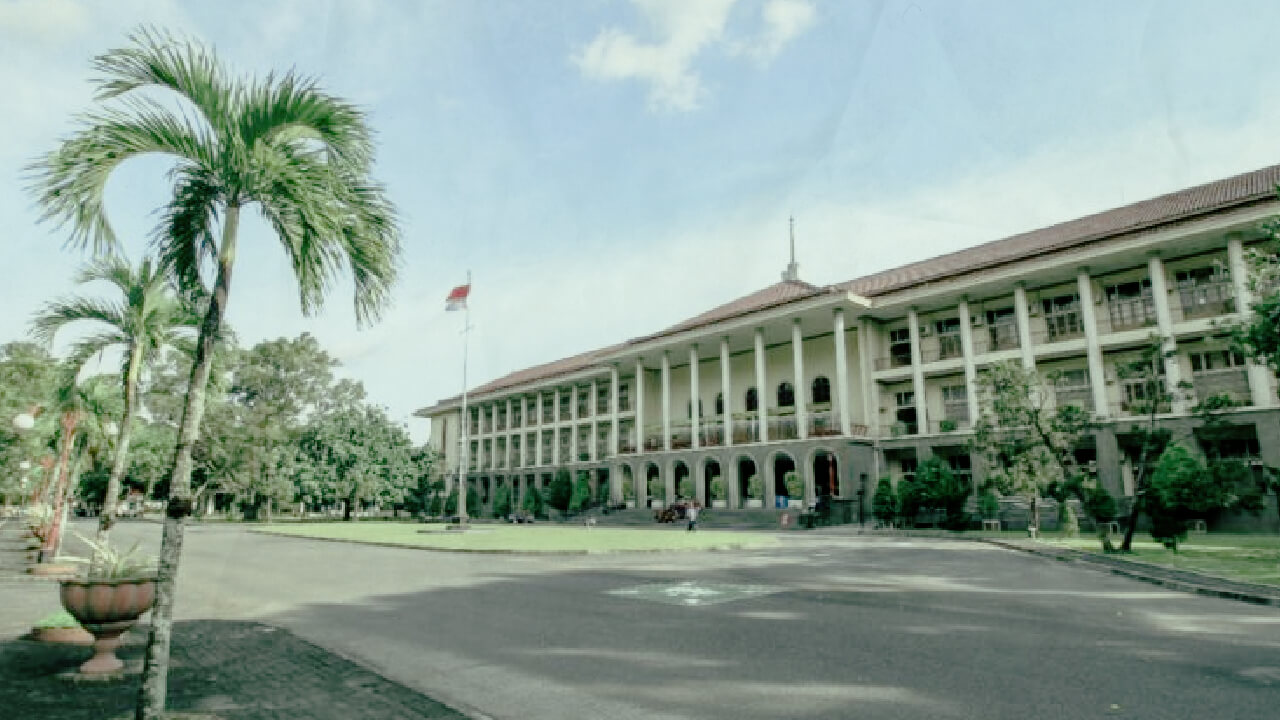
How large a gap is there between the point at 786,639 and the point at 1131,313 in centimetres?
A: 3105

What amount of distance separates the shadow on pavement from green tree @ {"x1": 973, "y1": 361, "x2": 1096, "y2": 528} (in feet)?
70.9

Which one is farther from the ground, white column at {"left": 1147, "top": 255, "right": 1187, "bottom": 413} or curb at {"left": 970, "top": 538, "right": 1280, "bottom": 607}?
white column at {"left": 1147, "top": 255, "right": 1187, "bottom": 413}

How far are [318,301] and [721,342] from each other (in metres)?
38.9

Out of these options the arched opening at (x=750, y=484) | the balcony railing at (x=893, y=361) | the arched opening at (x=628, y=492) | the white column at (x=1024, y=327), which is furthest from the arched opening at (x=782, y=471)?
the white column at (x=1024, y=327)

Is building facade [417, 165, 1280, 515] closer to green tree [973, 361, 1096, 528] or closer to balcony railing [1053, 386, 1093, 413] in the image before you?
balcony railing [1053, 386, 1093, 413]

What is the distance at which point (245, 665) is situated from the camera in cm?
653

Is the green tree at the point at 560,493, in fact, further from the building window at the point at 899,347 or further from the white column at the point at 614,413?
the building window at the point at 899,347

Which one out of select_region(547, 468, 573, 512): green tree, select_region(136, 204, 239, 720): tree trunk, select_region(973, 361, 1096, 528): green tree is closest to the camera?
select_region(136, 204, 239, 720): tree trunk

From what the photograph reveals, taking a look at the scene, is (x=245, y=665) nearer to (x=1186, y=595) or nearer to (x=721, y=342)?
(x=1186, y=595)

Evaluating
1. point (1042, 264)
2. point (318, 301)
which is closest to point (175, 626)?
point (318, 301)

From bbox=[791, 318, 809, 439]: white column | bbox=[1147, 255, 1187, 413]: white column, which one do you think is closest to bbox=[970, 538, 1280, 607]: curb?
bbox=[1147, 255, 1187, 413]: white column

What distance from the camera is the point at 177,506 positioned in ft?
A: 15.9

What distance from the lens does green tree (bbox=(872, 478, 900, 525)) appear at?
3052 cm

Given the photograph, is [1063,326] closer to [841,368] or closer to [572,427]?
Result: [841,368]
